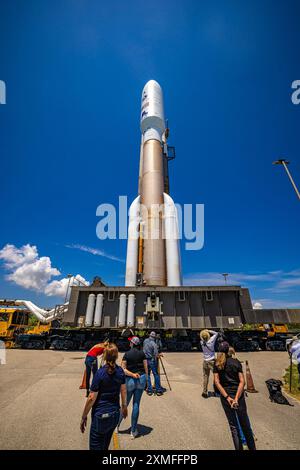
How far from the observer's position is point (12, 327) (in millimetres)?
17938

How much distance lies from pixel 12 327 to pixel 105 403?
64.3 feet

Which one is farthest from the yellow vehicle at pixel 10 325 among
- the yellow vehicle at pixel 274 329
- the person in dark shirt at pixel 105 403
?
the yellow vehicle at pixel 274 329

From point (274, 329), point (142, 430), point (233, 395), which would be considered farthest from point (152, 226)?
point (233, 395)

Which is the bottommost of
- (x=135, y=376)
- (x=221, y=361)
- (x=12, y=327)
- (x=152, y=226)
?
(x=135, y=376)

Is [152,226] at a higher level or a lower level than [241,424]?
higher

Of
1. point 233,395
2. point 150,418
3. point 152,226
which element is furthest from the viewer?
point 152,226

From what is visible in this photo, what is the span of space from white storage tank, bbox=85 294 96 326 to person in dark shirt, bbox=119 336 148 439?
11899 mm

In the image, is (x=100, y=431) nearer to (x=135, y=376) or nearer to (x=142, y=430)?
(x=135, y=376)

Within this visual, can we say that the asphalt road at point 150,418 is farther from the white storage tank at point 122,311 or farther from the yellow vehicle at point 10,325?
the yellow vehicle at point 10,325

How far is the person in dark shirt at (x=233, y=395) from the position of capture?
341 cm
